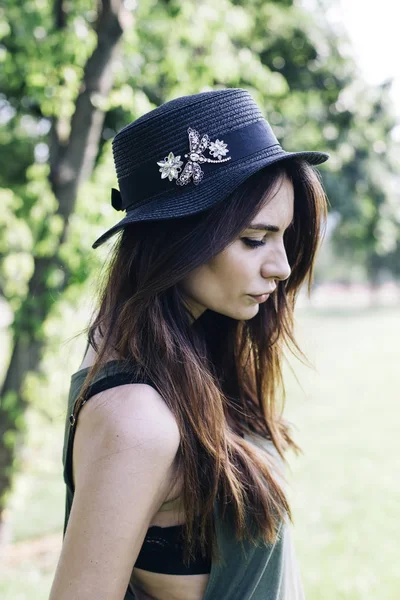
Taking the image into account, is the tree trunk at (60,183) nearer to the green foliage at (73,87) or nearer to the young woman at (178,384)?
the green foliage at (73,87)

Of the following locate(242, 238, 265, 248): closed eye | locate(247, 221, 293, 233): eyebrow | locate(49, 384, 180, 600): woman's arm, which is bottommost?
locate(49, 384, 180, 600): woman's arm

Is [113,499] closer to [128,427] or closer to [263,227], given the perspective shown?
[128,427]

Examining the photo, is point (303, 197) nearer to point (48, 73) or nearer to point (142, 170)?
point (142, 170)

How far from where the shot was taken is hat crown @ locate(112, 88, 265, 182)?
4.70 ft

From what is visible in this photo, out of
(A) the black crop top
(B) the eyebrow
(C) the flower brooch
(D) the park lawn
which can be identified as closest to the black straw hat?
(C) the flower brooch

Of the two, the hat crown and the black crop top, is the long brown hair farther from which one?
the hat crown

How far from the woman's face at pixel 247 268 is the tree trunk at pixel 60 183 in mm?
2566

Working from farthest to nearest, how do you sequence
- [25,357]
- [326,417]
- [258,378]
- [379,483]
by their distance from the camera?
[326,417], [379,483], [25,357], [258,378]

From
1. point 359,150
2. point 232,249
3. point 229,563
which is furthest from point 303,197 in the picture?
point 359,150

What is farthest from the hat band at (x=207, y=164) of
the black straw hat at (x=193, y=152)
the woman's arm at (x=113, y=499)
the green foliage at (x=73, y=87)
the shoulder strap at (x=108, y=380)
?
the green foliage at (x=73, y=87)

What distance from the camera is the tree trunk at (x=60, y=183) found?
3.69 meters

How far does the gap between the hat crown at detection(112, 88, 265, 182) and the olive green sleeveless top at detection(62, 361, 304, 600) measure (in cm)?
50

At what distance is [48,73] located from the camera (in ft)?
12.7

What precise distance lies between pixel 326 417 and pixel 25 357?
6809 mm
